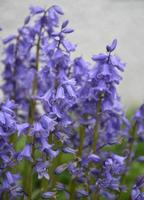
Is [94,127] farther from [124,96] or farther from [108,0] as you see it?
[124,96]

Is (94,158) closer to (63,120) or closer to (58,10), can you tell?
(63,120)

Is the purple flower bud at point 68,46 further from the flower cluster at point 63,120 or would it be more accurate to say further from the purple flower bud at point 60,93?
the purple flower bud at point 60,93

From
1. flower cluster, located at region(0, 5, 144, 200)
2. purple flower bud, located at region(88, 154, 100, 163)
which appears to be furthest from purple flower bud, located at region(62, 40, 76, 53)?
purple flower bud, located at region(88, 154, 100, 163)

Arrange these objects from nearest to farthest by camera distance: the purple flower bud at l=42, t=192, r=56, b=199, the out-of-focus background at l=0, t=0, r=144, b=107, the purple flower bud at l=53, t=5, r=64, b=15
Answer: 1. the purple flower bud at l=42, t=192, r=56, b=199
2. the purple flower bud at l=53, t=5, r=64, b=15
3. the out-of-focus background at l=0, t=0, r=144, b=107

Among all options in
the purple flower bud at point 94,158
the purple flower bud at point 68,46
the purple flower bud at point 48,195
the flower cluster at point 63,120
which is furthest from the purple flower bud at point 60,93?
the purple flower bud at point 48,195

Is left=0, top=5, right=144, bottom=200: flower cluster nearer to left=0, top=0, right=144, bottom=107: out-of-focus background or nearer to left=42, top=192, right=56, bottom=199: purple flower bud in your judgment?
left=42, top=192, right=56, bottom=199: purple flower bud
